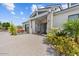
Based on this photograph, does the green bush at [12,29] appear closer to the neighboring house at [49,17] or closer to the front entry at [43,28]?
the neighboring house at [49,17]

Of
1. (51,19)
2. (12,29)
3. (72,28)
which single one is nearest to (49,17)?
(51,19)

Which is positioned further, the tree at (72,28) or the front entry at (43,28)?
the front entry at (43,28)

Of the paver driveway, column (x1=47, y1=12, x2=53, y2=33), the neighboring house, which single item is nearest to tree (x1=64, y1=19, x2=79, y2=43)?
the neighboring house

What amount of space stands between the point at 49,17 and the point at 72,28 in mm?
434

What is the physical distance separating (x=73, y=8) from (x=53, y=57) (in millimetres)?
840

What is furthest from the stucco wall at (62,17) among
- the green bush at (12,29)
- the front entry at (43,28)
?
the green bush at (12,29)

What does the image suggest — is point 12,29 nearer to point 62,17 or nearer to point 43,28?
point 43,28

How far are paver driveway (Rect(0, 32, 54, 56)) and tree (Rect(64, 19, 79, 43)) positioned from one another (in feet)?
1.41

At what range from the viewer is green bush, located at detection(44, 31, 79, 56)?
2365 millimetres

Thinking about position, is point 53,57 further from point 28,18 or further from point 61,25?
point 28,18

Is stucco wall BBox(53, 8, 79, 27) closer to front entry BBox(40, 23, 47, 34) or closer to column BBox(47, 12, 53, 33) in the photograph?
column BBox(47, 12, 53, 33)

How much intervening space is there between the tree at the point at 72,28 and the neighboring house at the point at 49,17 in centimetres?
7

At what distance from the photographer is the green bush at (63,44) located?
237 cm

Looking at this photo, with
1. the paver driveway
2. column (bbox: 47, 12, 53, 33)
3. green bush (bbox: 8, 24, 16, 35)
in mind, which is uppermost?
column (bbox: 47, 12, 53, 33)
